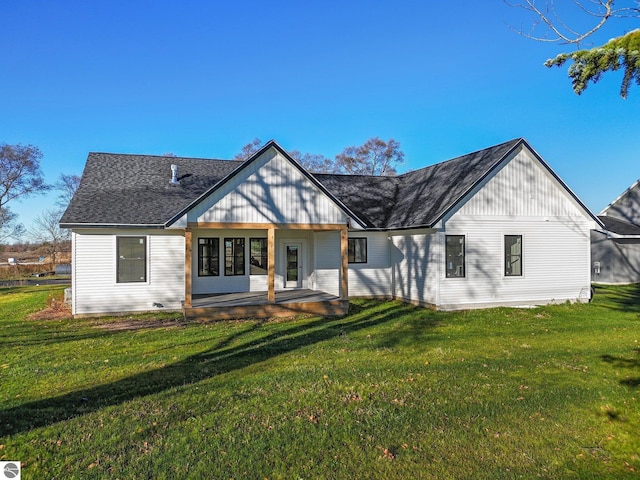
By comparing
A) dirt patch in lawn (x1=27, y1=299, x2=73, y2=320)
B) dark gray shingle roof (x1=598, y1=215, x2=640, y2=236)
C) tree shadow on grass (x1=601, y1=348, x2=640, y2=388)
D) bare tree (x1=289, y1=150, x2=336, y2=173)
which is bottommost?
tree shadow on grass (x1=601, y1=348, x2=640, y2=388)

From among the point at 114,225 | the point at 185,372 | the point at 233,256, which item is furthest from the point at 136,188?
the point at 185,372

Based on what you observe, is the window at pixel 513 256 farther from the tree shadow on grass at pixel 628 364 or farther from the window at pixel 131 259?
the window at pixel 131 259

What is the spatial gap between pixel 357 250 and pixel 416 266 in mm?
2731

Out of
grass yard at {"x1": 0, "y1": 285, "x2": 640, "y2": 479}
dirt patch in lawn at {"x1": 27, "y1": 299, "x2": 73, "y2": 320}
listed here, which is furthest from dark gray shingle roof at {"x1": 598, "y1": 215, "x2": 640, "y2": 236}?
dirt patch in lawn at {"x1": 27, "y1": 299, "x2": 73, "y2": 320}

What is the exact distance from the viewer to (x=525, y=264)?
1603cm

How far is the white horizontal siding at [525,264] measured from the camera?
15383 mm

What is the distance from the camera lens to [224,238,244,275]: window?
1675 centimetres

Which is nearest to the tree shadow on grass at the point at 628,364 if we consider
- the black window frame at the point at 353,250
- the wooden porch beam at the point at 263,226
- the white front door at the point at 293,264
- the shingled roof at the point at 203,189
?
the shingled roof at the point at 203,189

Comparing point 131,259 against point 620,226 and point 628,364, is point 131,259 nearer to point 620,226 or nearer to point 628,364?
point 628,364

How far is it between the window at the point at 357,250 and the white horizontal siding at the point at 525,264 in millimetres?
3913

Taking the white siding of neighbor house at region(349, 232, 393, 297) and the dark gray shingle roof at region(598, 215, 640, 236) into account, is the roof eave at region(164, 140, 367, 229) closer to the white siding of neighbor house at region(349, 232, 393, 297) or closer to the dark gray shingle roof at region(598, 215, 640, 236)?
the white siding of neighbor house at region(349, 232, 393, 297)

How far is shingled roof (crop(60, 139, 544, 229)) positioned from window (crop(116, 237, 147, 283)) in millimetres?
817

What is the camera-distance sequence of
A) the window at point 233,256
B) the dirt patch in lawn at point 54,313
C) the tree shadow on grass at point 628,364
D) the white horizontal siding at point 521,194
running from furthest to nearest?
the window at point 233,256, the white horizontal siding at point 521,194, the dirt patch in lawn at point 54,313, the tree shadow on grass at point 628,364

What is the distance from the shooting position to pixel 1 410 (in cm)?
589
